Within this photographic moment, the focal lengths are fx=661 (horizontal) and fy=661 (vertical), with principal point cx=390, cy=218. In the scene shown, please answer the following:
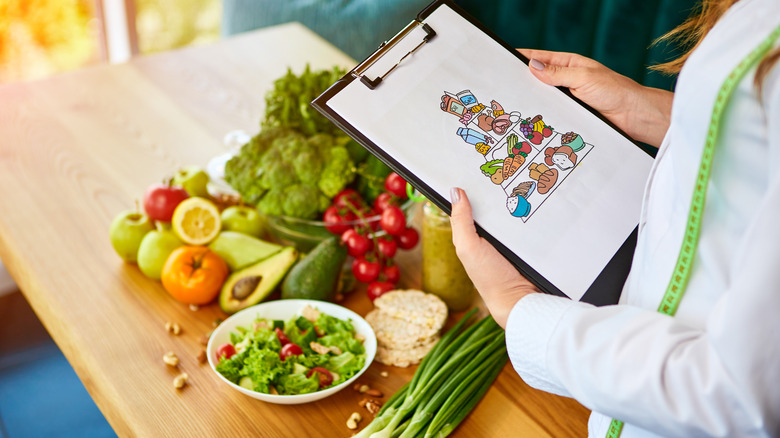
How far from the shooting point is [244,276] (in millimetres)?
1216

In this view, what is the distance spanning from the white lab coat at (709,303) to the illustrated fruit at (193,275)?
67 centimetres

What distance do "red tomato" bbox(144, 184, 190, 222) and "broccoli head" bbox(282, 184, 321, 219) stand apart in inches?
9.1

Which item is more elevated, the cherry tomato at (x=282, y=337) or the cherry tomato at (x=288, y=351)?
the cherry tomato at (x=282, y=337)

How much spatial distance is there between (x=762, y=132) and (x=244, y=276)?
89cm

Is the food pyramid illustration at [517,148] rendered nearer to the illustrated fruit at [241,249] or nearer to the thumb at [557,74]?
the thumb at [557,74]

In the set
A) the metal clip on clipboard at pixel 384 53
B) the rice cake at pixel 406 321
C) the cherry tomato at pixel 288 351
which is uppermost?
the metal clip on clipboard at pixel 384 53

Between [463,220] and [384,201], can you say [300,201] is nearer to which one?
[384,201]

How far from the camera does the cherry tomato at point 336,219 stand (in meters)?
1.26

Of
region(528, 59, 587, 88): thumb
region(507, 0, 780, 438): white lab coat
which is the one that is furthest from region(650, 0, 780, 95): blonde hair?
region(528, 59, 587, 88): thumb

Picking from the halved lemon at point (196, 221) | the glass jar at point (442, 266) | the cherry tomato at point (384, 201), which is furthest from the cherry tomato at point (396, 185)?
the halved lemon at point (196, 221)

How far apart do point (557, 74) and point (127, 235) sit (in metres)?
0.84

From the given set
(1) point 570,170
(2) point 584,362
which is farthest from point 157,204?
(2) point 584,362

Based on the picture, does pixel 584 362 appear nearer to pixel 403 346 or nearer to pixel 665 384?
pixel 665 384

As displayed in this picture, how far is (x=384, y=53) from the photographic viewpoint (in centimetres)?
95
